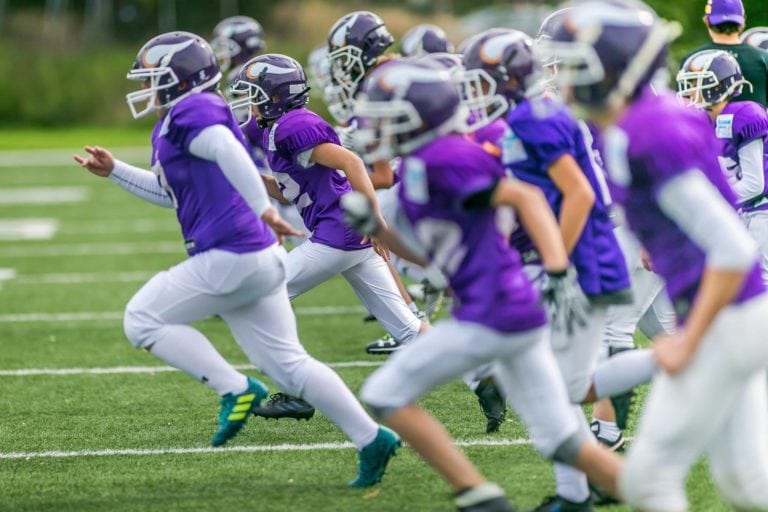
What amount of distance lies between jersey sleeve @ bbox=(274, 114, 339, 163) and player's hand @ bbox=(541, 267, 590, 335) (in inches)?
78.9

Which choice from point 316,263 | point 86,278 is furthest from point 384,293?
point 86,278

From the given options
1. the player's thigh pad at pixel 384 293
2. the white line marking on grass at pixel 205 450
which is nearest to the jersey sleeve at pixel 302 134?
the player's thigh pad at pixel 384 293

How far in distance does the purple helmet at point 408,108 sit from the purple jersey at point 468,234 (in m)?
0.05

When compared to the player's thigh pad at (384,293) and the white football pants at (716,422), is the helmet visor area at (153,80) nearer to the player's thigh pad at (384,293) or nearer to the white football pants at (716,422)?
the player's thigh pad at (384,293)

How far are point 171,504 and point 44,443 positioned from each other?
4.42 feet

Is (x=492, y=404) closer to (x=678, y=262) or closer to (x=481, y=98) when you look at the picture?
(x=481, y=98)

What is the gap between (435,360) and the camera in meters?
4.15

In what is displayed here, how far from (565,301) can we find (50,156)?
21.0 metres

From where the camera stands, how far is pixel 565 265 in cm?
417

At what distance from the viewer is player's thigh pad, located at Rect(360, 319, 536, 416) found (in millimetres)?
4121

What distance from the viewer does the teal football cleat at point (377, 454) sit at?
17.2 ft

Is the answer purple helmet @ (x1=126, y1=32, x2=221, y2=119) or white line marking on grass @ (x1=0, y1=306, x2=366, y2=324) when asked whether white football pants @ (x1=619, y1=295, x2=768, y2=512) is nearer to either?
purple helmet @ (x1=126, y1=32, x2=221, y2=119)

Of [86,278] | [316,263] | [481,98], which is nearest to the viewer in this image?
[481,98]

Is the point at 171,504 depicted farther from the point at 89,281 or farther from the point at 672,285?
the point at 89,281
